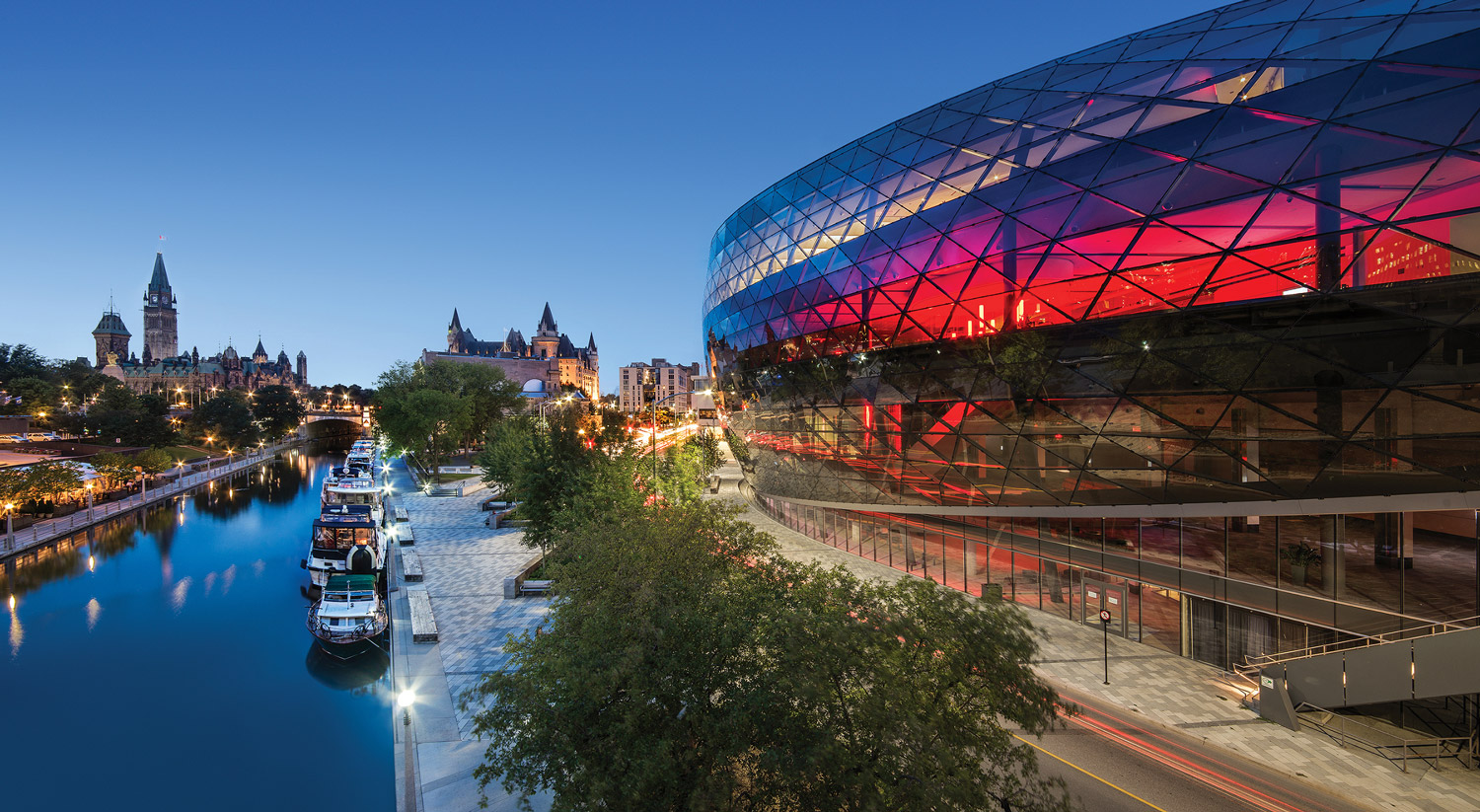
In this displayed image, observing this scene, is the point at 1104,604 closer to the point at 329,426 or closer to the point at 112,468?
the point at 112,468

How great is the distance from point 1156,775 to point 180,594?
44.9m

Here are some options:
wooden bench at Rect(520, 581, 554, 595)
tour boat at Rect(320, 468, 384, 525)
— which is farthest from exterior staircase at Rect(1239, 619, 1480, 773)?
tour boat at Rect(320, 468, 384, 525)

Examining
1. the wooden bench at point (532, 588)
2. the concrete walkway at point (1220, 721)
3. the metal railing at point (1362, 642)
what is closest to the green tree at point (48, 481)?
the wooden bench at point (532, 588)

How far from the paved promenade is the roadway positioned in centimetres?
1225

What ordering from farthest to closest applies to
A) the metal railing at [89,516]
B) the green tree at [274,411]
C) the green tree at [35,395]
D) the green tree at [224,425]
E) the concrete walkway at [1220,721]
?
1. the green tree at [274,411]
2. the green tree at [224,425]
3. the green tree at [35,395]
4. the metal railing at [89,516]
5. the concrete walkway at [1220,721]

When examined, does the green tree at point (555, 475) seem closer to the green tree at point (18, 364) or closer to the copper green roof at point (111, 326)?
the green tree at point (18, 364)

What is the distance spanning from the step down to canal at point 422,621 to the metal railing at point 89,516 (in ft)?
106

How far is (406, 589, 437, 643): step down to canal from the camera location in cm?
2144

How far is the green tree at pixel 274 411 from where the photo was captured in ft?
381

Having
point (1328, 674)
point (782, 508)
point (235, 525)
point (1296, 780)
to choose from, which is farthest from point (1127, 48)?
point (235, 525)

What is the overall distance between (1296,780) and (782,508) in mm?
31078

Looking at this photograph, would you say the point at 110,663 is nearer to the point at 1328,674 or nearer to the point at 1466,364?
the point at 1328,674

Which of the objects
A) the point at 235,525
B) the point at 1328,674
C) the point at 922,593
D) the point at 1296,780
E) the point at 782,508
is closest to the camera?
the point at 922,593

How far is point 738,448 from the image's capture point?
5203 cm
